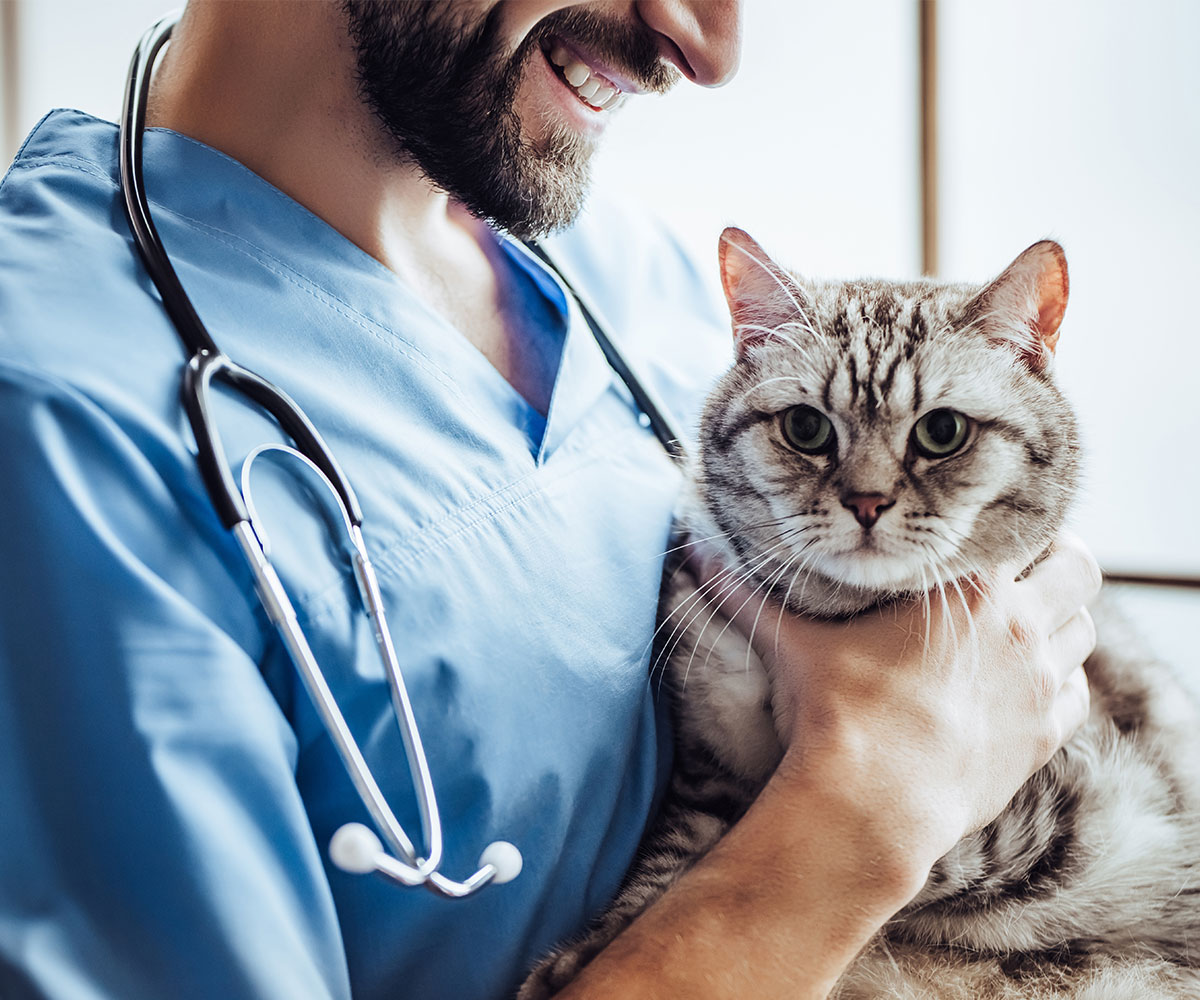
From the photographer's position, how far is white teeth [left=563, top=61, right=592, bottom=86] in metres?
0.94

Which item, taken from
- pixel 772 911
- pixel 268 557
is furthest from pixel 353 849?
pixel 772 911

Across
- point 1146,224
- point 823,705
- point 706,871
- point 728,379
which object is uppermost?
point 1146,224

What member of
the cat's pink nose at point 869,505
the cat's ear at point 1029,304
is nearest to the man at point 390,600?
the cat's pink nose at point 869,505

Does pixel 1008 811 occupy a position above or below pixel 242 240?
below

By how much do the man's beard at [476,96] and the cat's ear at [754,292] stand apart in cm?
19

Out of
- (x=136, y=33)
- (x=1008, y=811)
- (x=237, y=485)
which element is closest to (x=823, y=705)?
Answer: (x=1008, y=811)

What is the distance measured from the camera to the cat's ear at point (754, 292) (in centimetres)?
99

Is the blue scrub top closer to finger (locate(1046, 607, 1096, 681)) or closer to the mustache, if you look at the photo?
the mustache

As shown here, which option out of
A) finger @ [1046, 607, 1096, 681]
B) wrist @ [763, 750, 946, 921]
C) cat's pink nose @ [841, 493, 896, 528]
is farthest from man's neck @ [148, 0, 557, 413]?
finger @ [1046, 607, 1096, 681]

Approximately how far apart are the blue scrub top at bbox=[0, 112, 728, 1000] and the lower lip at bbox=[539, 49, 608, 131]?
0.25m

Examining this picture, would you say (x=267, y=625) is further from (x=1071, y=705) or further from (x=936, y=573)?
(x=1071, y=705)

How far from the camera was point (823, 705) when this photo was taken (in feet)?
2.67

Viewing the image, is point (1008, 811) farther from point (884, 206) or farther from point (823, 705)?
point (884, 206)

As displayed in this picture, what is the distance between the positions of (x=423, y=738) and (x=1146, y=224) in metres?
1.80
